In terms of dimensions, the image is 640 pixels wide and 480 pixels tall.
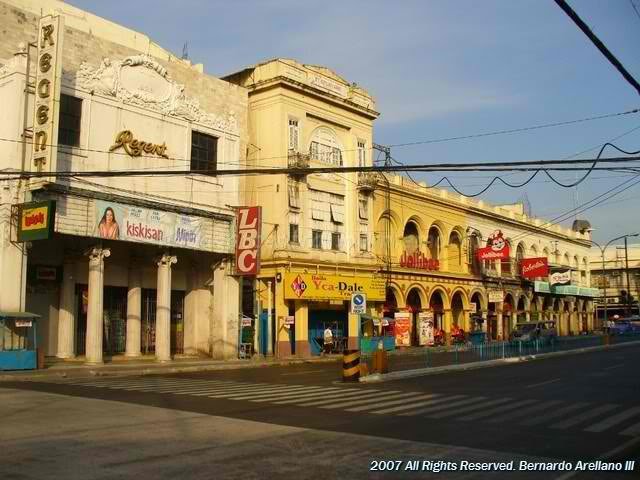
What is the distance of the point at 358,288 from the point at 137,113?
17876mm

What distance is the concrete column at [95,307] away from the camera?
91.8 feet

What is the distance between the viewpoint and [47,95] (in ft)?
83.9

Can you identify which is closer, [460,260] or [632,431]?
[632,431]

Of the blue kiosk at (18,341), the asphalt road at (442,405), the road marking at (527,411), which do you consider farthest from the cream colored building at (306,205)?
the road marking at (527,411)

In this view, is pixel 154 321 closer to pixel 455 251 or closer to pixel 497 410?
pixel 497 410

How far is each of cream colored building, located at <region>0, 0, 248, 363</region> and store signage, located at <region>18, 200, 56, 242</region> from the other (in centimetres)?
71

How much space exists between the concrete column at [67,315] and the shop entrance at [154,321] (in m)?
4.57

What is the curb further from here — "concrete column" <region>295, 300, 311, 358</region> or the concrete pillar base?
the concrete pillar base

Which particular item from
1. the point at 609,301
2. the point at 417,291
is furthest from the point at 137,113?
the point at 609,301

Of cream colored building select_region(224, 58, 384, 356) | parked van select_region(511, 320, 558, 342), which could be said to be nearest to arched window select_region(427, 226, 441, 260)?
parked van select_region(511, 320, 558, 342)

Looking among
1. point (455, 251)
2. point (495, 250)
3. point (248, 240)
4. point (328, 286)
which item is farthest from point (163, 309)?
point (495, 250)

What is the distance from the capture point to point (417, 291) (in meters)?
50.1

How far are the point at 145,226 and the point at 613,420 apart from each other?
22467mm

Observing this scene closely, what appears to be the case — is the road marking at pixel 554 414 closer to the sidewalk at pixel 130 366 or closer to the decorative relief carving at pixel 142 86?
the sidewalk at pixel 130 366
